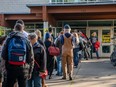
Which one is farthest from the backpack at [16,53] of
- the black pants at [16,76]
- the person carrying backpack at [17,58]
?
the black pants at [16,76]

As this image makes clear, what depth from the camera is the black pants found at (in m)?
7.58

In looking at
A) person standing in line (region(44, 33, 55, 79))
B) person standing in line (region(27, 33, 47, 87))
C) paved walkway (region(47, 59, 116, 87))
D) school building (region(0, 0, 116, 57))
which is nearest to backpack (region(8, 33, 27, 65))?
person standing in line (region(27, 33, 47, 87))

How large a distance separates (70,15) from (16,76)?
1982cm

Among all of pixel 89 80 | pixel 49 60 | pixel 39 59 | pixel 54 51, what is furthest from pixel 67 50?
pixel 39 59

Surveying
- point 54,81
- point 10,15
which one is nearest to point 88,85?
point 54,81

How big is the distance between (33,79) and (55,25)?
64.2ft

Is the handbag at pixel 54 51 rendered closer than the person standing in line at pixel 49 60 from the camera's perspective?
Yes

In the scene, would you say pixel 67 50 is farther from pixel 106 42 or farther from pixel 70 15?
pixel 106 42

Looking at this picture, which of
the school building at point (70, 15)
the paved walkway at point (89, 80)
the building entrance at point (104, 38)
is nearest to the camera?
the paved walkway at point (89, 80)

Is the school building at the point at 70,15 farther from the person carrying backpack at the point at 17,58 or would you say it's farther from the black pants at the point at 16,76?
the black pants at the point at 16,76

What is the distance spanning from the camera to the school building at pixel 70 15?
81.0 ft

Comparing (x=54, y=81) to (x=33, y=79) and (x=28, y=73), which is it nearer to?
(x=33, y=79)

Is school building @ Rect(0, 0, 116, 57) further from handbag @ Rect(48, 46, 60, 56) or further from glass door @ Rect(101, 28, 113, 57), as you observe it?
handbag @ Rect(48, 46, 60, 56)

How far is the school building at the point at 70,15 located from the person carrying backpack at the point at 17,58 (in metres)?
16.7
